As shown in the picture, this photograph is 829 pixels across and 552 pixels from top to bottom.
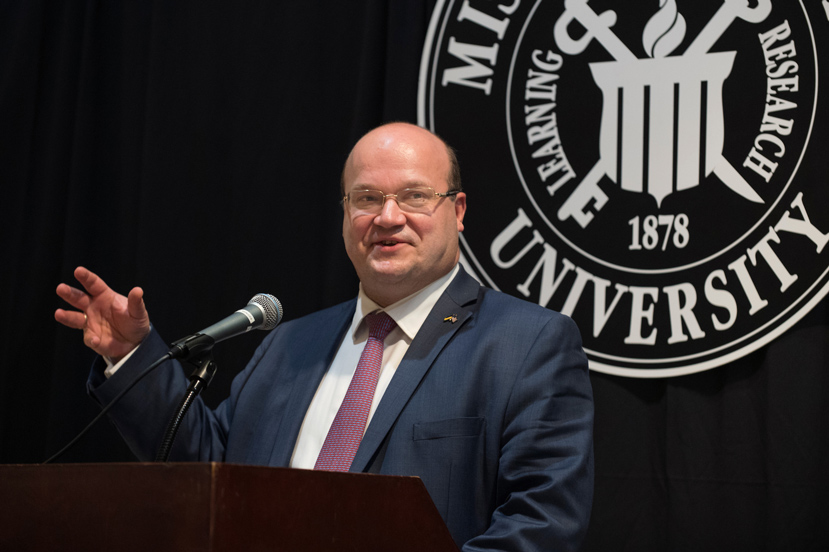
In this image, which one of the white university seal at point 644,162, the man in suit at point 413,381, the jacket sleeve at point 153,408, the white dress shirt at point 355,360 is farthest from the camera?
the white university seal at point 644,162

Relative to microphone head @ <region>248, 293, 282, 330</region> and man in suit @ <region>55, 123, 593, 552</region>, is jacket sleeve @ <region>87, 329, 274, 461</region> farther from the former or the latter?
microphone head @ <region>248, 293, 282, 330</region>

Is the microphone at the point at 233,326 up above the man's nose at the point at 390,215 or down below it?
below

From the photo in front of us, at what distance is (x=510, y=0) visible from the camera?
2705 mm

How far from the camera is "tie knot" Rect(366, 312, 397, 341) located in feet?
6.42

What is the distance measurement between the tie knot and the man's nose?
0.74 ft

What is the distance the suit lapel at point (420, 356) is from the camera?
1692mm

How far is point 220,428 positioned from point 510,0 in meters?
1.69

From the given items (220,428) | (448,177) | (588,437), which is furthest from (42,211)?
(588,437)

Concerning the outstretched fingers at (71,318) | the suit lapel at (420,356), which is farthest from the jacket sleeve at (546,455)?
the outstretched fingers at (71,318)

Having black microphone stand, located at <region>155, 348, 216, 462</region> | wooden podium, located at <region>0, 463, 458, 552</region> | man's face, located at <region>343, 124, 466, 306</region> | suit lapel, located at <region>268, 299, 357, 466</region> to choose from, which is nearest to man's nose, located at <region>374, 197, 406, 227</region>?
man's face, located at <region>343, 124, 466, 306</region>

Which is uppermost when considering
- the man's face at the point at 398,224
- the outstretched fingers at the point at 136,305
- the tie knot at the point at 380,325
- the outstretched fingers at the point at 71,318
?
the man's face at the point at 398,224

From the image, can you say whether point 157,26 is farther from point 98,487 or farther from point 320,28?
point 98,487

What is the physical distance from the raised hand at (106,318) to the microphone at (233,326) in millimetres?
224

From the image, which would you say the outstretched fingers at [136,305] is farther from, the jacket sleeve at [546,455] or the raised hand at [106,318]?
the jacket sleeve at [546,455]
